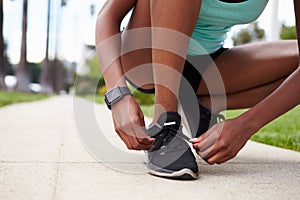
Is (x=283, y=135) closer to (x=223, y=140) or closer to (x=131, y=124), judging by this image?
(x=223, y=140)

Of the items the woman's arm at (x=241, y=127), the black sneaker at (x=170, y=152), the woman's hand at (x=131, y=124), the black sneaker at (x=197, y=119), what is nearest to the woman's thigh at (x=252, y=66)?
the black sneaker at (x=197, y=119)

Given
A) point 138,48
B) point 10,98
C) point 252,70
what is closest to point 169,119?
point 138,48

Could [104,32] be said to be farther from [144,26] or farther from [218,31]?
[218,31]

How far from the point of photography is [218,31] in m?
1.51

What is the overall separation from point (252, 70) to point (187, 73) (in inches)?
9.3

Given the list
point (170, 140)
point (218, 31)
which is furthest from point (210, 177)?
point (218, 31)

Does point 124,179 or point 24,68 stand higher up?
point 124,179

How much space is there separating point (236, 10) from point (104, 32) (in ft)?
1.49

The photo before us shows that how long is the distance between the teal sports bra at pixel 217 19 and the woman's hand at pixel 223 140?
441mm

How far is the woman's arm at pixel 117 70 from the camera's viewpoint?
1.01 meters

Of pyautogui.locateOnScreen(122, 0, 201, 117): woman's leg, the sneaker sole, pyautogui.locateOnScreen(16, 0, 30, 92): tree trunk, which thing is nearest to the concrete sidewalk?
the sneaker sole

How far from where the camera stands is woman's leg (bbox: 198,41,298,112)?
147 cm

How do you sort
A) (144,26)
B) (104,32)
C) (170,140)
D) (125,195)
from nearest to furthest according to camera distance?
1. (125,195)
2. (170,140)
3. (104,32)
4. (144,26)

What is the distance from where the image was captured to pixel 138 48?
1.43 metres
